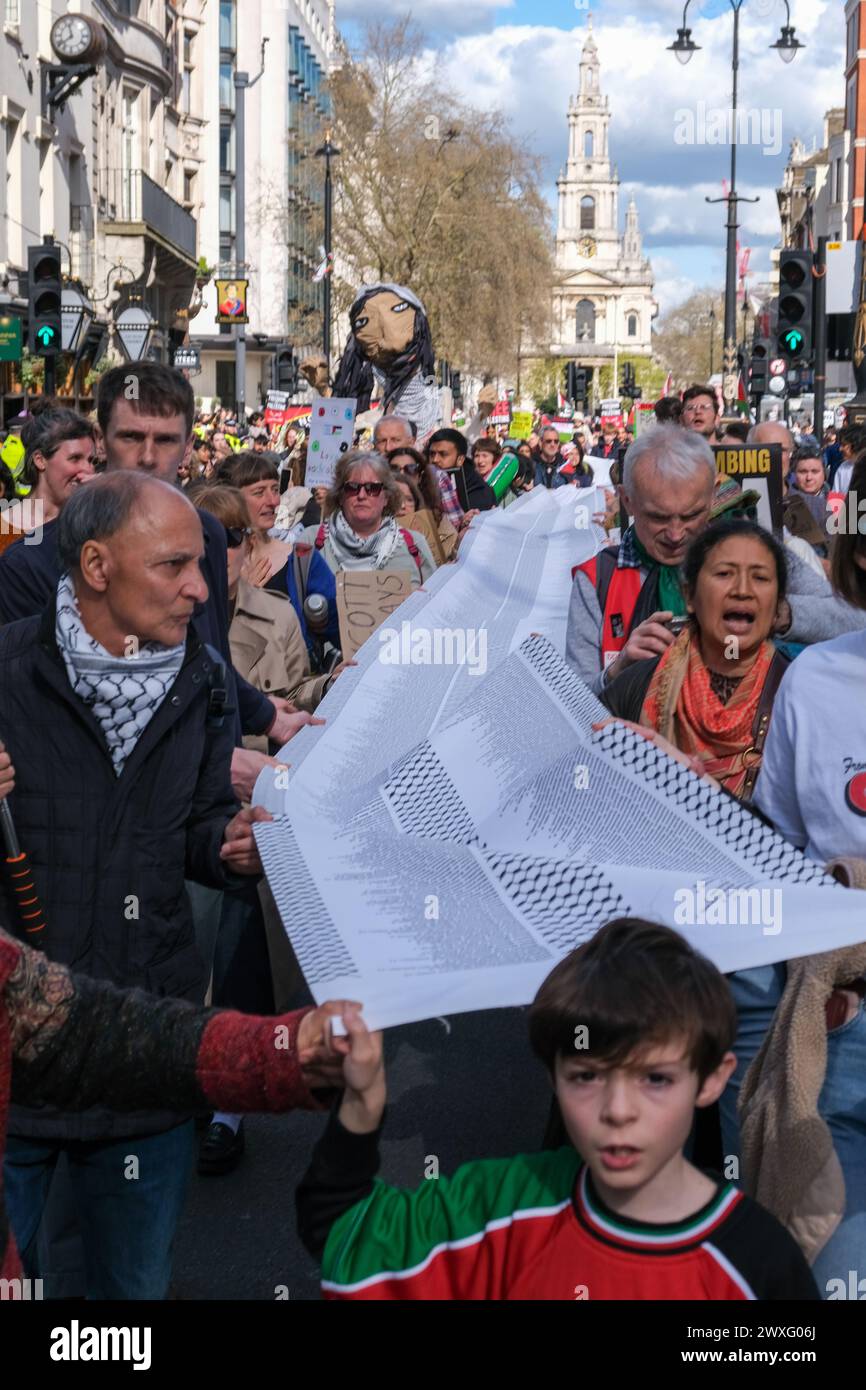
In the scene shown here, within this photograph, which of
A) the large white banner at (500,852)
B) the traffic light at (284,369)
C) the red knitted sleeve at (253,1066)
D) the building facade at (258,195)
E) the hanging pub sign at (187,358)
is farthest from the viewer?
the building facade at (258,195)

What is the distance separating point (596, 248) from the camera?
198 meters

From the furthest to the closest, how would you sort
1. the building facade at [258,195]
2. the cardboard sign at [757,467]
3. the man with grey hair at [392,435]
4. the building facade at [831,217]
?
the building facade at [258,195] → the building facade at [831,217] → the man with grey hair at [392,435] → the cardboard sign at [757,467]

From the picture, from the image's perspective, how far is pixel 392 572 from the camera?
784 centimetres

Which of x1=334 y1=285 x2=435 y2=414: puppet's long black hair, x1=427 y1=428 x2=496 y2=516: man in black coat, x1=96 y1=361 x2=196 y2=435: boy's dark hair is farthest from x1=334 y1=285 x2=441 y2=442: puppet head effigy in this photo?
x1=96 y1=361 x2=196 y2=435: boy's dark hair

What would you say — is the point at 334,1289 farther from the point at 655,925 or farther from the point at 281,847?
the point at 281,847

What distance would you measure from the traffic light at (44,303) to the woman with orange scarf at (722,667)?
1492cm

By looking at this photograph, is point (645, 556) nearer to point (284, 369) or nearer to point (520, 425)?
point (520, 425)

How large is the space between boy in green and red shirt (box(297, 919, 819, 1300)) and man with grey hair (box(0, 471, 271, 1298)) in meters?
0.89

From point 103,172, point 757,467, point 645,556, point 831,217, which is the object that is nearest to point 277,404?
point 103,172

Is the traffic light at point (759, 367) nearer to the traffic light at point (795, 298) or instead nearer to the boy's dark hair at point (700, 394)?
the traffic light at point (795, 298)

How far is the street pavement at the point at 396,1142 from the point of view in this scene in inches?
191

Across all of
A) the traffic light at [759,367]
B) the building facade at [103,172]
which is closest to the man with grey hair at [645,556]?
the building facade at [103,172]

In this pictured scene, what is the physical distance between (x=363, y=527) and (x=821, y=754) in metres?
5.11

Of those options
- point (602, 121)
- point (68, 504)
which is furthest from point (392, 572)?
point (602, 121)
